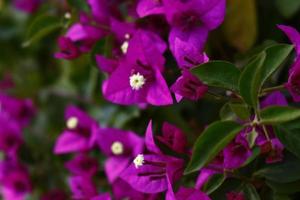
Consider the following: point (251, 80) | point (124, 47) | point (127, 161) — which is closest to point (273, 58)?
point (251, 80)

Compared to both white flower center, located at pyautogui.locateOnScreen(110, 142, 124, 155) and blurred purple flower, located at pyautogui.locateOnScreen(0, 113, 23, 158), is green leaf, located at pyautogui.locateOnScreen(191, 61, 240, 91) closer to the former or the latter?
white flower center, located at pyautogui.locateOnScreen(110, 142, 124, 155)

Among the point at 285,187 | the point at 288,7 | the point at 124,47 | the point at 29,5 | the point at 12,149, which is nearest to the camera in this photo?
the point at 285,187

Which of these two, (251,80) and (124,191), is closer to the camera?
(251,80)

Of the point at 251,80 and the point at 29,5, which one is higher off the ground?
the point at 251,80

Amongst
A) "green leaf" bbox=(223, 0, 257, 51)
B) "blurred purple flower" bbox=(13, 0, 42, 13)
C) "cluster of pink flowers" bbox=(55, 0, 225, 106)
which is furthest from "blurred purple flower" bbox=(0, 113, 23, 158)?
"green leaf" bbox=(223, 0, 257, 51)

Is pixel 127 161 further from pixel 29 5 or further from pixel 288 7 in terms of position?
pixel 29 5

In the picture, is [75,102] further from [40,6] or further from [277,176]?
[277,176]

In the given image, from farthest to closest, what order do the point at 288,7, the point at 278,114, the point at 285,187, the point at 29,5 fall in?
the point at 29,5, the point at 288,7, the point at 285,187, the point at 278,114
